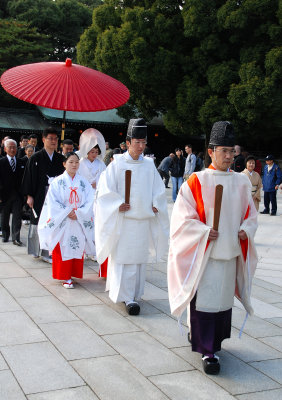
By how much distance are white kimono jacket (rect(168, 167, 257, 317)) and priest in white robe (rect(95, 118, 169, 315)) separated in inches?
47.8

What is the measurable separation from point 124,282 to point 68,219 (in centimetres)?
128

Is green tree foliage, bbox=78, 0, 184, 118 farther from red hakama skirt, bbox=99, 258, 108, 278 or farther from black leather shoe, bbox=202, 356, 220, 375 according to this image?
black leather shoe, bbox=202, 356, 220, 375

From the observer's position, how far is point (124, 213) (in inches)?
199

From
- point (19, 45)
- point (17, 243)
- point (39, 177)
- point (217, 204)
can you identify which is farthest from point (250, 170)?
point (19, 45)

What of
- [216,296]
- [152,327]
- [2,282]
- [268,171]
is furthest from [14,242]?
[268,171]

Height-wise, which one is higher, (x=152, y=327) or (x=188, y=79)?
(x=188, y=79)

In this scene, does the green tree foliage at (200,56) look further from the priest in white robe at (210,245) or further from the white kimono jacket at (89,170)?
the priest in white robe at (210,245)

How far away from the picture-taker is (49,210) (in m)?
5.84

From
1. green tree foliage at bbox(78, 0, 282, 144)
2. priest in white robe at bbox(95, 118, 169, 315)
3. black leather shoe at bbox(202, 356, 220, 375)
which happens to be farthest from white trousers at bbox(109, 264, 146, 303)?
green tree foliage at bbox(78, 0, 282, 144)

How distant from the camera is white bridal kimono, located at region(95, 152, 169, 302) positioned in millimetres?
5000

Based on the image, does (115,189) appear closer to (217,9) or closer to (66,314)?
(66,314)

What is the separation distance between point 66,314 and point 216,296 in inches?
66.8

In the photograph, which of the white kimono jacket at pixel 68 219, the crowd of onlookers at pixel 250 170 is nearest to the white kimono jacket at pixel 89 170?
the white kimono jacket at pixel 68 219

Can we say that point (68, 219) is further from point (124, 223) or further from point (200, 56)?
point (200, 56)
